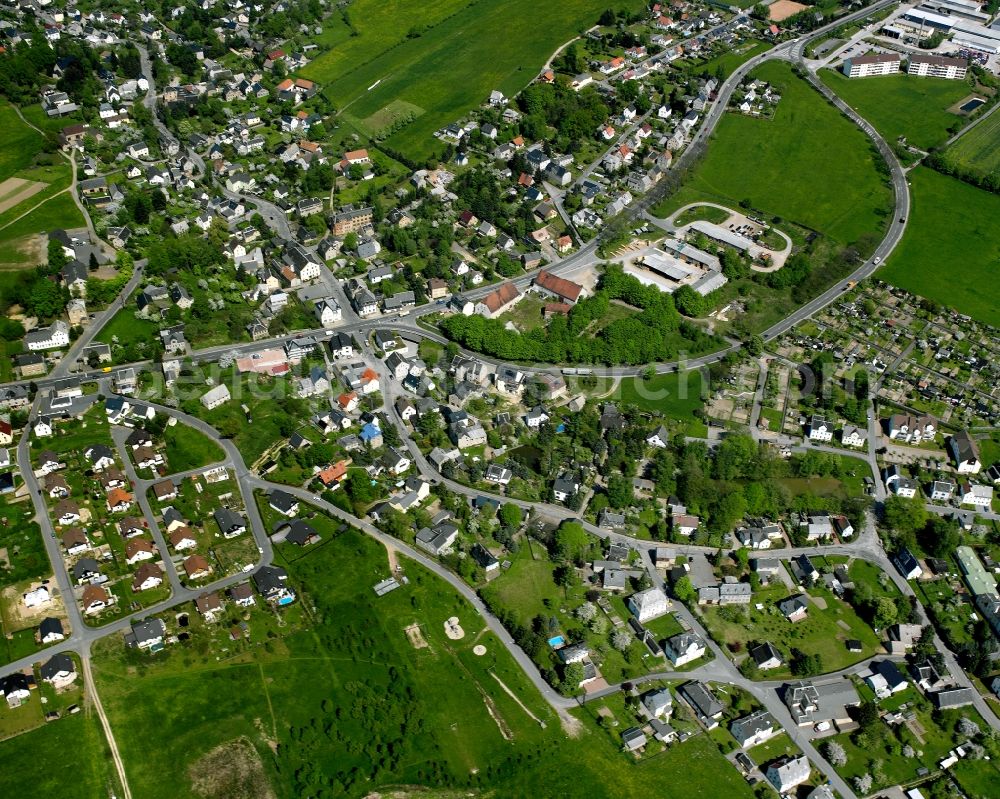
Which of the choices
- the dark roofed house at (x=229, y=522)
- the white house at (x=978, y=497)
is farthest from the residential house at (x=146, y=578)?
the white house at (x=978, y=497)

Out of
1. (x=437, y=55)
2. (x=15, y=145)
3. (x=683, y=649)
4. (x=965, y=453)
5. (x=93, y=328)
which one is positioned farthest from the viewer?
(x=437, y=55)

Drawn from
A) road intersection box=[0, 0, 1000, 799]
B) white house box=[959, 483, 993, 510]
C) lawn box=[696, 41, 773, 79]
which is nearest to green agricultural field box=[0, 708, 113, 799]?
road intersection box=[0, 0, 1000, 799]

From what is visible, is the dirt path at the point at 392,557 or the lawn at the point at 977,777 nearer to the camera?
the lawn at the point at 977,777

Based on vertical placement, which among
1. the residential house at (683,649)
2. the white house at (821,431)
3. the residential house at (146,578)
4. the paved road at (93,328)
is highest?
the paved road at (93,328)

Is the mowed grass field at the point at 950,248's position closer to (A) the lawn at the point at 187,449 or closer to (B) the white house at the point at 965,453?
(B) the white house at the point at 965,453

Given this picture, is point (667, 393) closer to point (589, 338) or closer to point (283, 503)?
Answer: point (589, 338)

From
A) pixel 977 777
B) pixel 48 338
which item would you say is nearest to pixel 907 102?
pixel 977 777

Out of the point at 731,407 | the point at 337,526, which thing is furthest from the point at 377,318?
the point at 731,407
